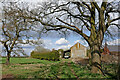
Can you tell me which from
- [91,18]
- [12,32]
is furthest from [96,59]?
[12,32]

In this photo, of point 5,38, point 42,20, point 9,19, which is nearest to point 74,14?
point 42,20

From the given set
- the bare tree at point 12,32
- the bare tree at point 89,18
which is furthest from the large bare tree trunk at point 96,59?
the bare tree at point 12,32

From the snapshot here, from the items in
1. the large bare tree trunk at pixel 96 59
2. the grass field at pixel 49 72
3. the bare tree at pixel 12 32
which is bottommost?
the grass field at pixel 49 72

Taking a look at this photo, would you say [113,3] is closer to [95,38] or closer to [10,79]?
[95,38]

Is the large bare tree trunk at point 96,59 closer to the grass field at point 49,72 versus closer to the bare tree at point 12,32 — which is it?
the grass field at point 49,72

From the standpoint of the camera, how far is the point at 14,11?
28.0 ft

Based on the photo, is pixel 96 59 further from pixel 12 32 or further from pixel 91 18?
pixel 12 32

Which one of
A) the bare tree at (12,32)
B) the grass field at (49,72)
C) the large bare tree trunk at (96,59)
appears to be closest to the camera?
the grass field at (49,72)

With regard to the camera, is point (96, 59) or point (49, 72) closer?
point (49, 72)

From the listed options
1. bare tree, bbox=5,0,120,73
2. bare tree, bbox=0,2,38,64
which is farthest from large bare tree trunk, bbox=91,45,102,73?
bare tree, bbox=0,2,38,64

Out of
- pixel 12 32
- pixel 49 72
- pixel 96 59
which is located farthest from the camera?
pixel 12 32

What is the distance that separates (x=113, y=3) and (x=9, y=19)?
7933 millimetres

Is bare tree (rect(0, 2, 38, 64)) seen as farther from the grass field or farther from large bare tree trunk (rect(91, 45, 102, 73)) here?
large bare tree trunk (rect(91, 45, 102, 73))

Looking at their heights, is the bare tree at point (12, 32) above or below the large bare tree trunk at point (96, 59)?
above
